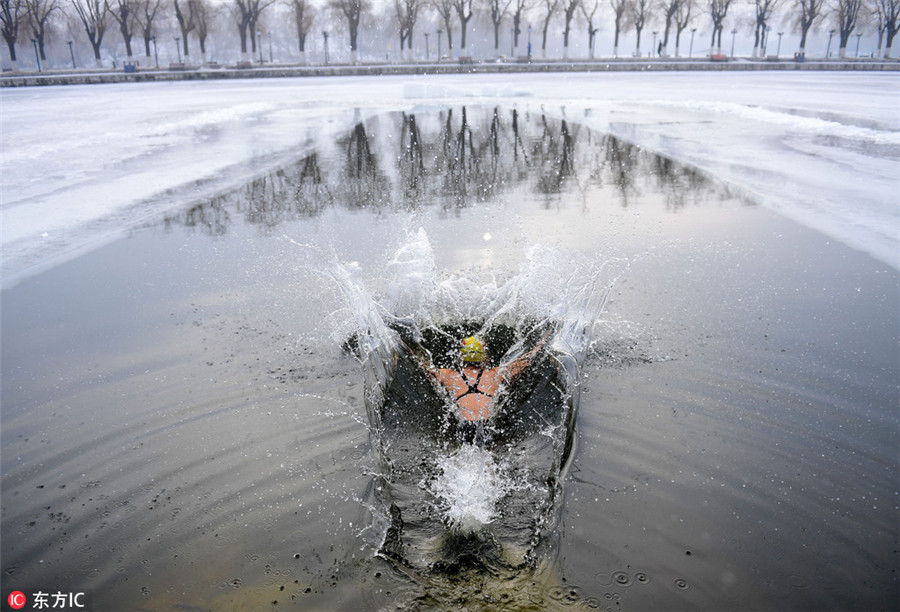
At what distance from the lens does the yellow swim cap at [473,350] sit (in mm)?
5309

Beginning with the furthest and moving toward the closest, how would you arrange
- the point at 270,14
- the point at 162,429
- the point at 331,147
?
the point at 270,14, the point at 331,147, the point at 162,429

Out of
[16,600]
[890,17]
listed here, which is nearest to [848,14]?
[890,17]

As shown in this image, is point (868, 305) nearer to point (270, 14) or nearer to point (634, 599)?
point (634, 599)

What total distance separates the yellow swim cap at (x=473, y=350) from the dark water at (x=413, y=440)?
76cm

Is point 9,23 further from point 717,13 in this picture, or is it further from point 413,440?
point 413,440

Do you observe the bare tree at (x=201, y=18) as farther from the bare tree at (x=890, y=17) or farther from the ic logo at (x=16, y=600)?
the ic logo at (x=16, y=600)

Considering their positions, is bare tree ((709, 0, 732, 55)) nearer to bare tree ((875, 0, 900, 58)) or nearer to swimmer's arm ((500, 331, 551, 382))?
bare tree ((875, 0, 900, 58))

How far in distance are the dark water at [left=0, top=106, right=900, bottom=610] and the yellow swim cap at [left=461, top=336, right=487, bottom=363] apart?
76 centimetres

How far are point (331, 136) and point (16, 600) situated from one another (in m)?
14.9

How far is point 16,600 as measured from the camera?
133 inches

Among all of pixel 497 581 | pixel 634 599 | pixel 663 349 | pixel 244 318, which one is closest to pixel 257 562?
pixel 497 581

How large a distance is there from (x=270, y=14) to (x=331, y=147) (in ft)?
313

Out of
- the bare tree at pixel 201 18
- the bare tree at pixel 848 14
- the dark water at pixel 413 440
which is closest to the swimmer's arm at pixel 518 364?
the dark water at pixel 413 440

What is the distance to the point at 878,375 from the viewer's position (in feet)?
16.7
